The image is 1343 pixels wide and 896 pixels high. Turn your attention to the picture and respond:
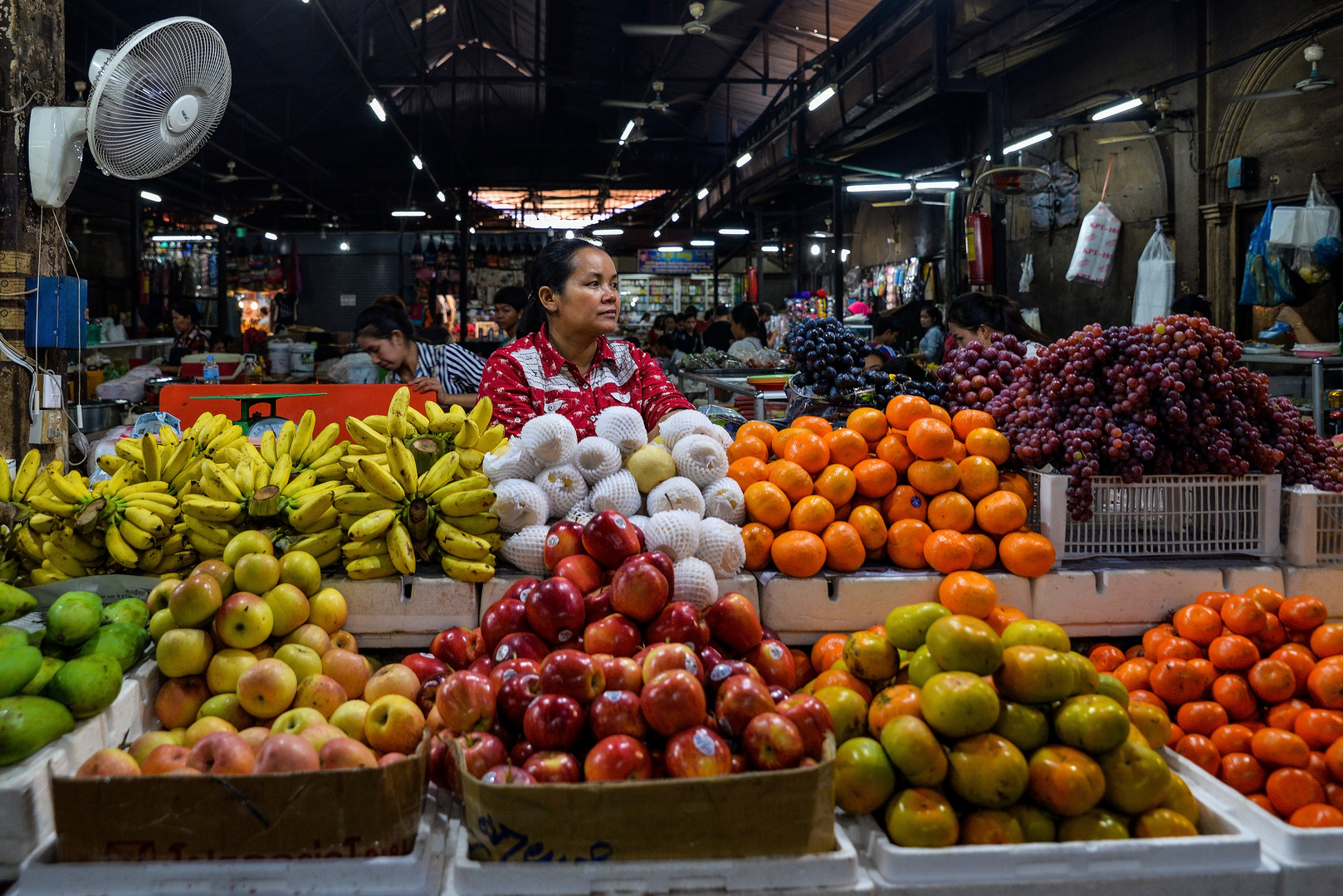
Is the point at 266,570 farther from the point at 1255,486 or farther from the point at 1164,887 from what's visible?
the point at 1255,486

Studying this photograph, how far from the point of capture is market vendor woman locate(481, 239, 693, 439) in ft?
9.91

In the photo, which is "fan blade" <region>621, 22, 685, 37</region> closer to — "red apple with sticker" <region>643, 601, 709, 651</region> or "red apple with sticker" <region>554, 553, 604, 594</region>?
"red apple with sticker" <region>554, 553, 604, 594</region>

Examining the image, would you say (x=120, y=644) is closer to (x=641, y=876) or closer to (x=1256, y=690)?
(x=641, y=876)

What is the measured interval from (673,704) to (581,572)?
0.53 metres

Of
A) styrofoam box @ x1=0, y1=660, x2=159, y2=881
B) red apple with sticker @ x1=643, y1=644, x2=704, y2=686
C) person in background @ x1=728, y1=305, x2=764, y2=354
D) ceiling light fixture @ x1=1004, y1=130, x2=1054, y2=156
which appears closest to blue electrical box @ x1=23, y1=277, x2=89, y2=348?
styrofoam box @ x1=0, y1=660, x2=159, y2=881

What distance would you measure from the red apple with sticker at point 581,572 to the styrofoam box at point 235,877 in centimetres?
69

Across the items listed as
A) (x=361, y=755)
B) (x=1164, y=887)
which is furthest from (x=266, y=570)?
(x=1164, y=887)

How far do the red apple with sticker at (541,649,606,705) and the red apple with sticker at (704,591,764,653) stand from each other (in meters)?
0.36

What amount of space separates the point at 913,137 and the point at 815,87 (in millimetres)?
2803

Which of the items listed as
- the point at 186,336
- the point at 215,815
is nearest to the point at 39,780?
the point at 215,815

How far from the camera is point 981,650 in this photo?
1.72 metres

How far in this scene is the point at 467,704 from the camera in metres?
1.69

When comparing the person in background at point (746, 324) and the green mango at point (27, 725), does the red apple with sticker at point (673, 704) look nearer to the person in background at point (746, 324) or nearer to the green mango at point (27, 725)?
the green mango at point (27, 725)

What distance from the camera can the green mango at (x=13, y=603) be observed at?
6.72 ft
